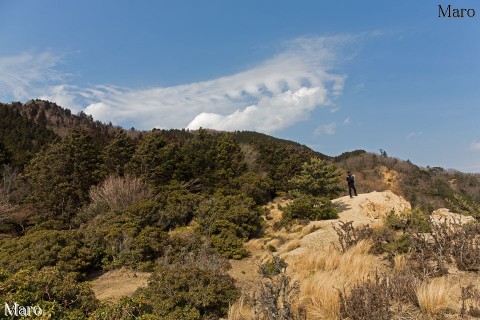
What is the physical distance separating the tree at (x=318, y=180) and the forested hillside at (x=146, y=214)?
0.07 meters

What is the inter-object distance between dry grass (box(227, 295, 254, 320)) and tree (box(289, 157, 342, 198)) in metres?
14.9

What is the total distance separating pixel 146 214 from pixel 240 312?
1102 centimetres

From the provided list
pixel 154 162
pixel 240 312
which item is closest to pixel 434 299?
pixel 240 312

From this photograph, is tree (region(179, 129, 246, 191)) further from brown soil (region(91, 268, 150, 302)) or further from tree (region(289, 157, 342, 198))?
brown soil (region(91, 268, 150, 302))

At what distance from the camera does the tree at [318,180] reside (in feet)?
66.9

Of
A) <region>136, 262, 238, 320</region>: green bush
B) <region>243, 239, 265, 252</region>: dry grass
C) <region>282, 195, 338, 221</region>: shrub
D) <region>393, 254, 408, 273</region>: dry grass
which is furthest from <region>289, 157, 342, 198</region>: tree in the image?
<region>136, 262, 238, 320</region>: green bush

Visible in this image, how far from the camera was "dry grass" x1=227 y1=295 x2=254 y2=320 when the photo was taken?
5.53 m

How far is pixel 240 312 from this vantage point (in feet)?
18.6

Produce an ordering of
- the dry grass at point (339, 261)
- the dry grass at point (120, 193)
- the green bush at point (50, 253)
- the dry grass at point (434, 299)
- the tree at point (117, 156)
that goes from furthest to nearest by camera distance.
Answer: the tree at point (117, 156) → the dry grass at point (120, 193) → the green bush at point (50, 253) → the dry grass at point (339, 261) → the dry grass at point (434, 299)

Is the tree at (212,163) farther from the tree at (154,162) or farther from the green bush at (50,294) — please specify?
the green bush at (50,294)

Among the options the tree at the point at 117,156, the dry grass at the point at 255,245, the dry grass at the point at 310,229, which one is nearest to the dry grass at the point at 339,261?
the dry grass at the point at 310,229

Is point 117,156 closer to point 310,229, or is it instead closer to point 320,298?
point 310,229

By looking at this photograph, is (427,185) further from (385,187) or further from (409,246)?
(409,246)

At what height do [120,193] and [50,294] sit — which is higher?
[120,193]
